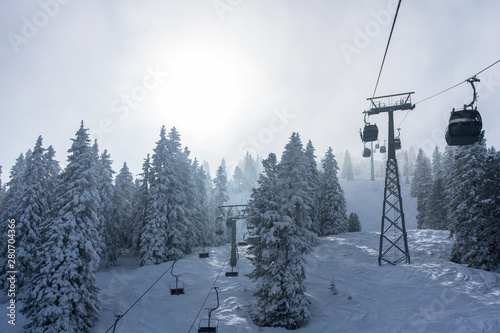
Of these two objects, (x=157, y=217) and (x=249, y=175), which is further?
(x=249, y=175)

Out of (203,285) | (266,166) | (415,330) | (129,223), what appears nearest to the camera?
(415,330)

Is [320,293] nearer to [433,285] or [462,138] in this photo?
[433,285]

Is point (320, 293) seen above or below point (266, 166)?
below

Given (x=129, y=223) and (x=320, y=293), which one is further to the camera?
(x=129, y=223)

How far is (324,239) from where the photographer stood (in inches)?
1693

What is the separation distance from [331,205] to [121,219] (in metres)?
32.3

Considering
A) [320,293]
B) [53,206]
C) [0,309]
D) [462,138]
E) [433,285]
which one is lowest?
[0,309]

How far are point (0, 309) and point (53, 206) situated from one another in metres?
13.7

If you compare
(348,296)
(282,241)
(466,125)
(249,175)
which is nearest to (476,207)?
(348,296)

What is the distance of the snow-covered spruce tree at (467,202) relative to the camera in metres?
24.6

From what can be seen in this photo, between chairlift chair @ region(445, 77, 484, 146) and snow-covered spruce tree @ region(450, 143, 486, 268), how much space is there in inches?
756

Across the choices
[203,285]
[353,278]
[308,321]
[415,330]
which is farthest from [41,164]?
[415,330]

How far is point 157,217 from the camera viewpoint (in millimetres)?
33781

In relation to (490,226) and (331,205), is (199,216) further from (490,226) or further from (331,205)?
(490,226)
